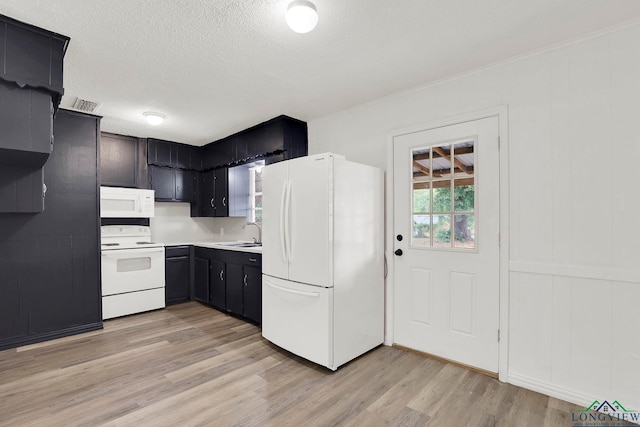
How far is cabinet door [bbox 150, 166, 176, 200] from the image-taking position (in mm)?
4562

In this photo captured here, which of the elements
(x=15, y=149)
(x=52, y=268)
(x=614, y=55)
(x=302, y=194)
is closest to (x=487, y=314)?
(x=302, y=194)

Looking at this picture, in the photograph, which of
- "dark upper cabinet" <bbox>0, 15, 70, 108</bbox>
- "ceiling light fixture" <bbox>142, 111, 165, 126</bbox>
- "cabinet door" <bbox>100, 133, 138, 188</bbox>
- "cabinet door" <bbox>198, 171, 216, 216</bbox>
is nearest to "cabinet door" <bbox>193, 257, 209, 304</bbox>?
"cabinet door" <bbox>198, 171, 216, 216</bbox>

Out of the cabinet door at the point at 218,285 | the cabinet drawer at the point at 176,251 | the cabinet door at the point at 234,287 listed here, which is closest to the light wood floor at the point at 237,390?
the cabinet door at the point at 234,287

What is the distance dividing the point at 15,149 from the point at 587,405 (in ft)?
13.0

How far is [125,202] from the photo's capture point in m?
4.12

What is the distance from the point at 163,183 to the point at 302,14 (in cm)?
373

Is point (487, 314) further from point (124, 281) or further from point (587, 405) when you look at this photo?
point (124, 281)

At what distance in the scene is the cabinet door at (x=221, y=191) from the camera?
457 cm

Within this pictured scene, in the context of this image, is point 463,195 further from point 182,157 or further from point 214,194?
point 182,157

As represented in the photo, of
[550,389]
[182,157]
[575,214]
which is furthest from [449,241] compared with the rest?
[182,157]

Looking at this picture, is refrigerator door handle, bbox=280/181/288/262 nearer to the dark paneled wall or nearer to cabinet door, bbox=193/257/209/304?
cabinet door, bbox=193/257/209/304

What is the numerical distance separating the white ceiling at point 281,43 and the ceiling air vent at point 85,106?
0.08 metres

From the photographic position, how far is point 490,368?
244 centimetres

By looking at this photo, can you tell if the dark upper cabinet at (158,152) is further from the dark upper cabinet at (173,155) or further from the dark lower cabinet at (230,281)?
the dark lower cabinet at (230,281)
